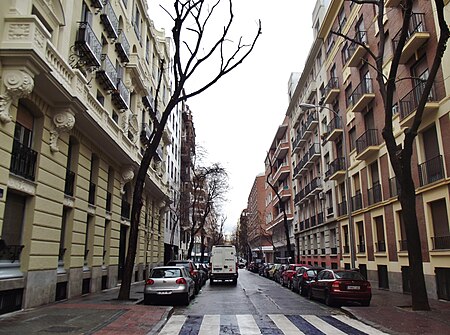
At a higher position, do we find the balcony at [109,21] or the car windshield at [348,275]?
the balcony at [109,21]

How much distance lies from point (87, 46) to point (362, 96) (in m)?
16.0

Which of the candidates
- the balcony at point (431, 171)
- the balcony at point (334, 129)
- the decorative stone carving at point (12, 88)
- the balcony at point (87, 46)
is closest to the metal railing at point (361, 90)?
the balcony at point (334, 129)

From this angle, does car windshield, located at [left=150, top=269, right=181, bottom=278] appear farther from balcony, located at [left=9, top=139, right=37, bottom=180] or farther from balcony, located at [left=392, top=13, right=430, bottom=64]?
balcony, located at [left=392, top=13, right=430, bottom=64]

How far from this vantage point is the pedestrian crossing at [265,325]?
32.2ft

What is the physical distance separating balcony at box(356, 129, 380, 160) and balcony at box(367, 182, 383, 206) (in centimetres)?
189

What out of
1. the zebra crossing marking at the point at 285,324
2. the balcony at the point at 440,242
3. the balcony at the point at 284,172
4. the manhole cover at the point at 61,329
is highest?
the balcony at the point at 284,172

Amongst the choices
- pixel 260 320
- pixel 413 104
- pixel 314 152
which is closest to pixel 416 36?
pixel 413 104

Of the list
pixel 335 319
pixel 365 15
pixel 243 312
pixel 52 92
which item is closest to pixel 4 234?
pixel 52 92

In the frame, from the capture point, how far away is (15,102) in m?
11.5

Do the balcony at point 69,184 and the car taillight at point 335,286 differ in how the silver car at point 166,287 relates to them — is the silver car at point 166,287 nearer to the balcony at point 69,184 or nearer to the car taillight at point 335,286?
the balcony at point 69,184

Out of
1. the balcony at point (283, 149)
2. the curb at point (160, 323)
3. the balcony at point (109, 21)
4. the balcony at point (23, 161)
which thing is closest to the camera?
the curb at point (160, 323)

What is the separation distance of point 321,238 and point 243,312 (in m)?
25.3

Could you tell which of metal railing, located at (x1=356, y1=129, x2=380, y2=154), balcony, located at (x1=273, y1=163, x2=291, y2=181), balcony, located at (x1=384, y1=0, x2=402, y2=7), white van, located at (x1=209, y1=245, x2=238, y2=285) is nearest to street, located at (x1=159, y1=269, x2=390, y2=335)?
metal railing, located at (x1=356, y1=129, x2=380, y2=154)

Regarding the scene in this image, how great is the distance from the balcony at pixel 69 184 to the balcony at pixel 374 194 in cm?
1669
